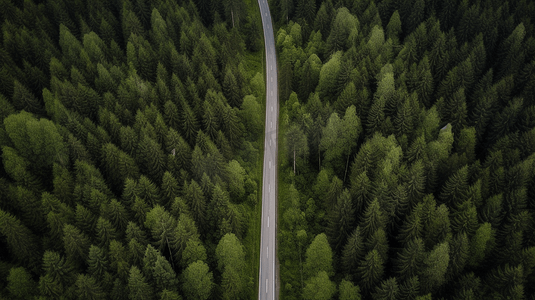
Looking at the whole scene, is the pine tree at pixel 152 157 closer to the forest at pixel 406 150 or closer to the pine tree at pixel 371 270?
the forest at pixel 406 150

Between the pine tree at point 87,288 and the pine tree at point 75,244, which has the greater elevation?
the pine tree at point 75,244

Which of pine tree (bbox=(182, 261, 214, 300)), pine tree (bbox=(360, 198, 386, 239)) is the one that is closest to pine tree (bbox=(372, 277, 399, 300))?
pine tree (bbox=(360, 198, 386, 239))

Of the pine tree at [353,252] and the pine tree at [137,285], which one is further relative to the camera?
the pine tree at [353,252]

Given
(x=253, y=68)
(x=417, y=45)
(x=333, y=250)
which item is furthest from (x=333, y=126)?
(x=417, y=45)

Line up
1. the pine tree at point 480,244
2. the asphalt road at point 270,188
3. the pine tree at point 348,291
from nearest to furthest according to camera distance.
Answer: the pine tree at point 348,291, the pine tree at point 480,244, the asphalt road at point 270,188

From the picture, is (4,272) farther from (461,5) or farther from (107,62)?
(461,5)

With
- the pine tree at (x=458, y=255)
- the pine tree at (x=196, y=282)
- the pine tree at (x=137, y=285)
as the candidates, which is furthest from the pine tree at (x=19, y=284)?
the pine tree at (x=458, y=255)

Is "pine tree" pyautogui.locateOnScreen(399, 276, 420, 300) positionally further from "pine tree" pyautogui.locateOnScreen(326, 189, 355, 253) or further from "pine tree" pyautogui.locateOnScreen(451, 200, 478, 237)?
"pine tree" pyautogui.locateOnScreen(451, 200, 478, 237)

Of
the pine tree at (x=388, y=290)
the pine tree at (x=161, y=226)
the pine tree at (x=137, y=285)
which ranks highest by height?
the pine tree at (x=161, y=226)
